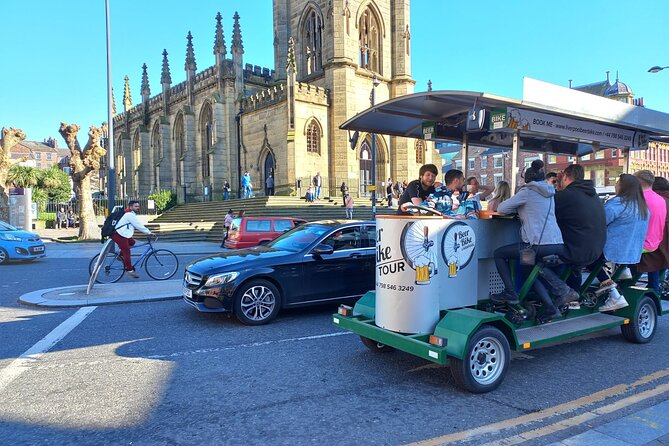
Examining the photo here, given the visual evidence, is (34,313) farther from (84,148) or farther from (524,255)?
(84,148)

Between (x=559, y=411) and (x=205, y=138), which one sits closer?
(x=559, y=411)

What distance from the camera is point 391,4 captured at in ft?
113

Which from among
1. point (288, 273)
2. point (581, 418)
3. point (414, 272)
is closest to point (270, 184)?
point (288, 273)

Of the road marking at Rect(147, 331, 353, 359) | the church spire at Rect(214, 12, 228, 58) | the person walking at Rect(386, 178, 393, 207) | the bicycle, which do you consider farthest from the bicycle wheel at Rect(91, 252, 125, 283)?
the church spire at Rect(214, 12, 228, 58)

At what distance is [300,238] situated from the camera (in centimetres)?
752

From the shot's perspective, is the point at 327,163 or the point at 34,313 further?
the point at 327,163

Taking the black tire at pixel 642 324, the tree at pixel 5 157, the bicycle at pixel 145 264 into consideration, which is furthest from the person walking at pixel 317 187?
the black tire at pixel 642 324

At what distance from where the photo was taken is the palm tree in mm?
36912

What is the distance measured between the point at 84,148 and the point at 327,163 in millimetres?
15146

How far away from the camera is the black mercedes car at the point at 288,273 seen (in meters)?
6.54

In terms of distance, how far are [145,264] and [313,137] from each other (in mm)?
22063

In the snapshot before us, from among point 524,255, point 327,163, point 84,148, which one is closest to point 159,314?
point 524,255

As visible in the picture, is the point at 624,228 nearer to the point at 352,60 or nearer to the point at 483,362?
the point at 483,362

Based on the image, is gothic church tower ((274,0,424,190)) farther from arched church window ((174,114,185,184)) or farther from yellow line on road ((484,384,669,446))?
yellow line on road ((484,384,669,446))
